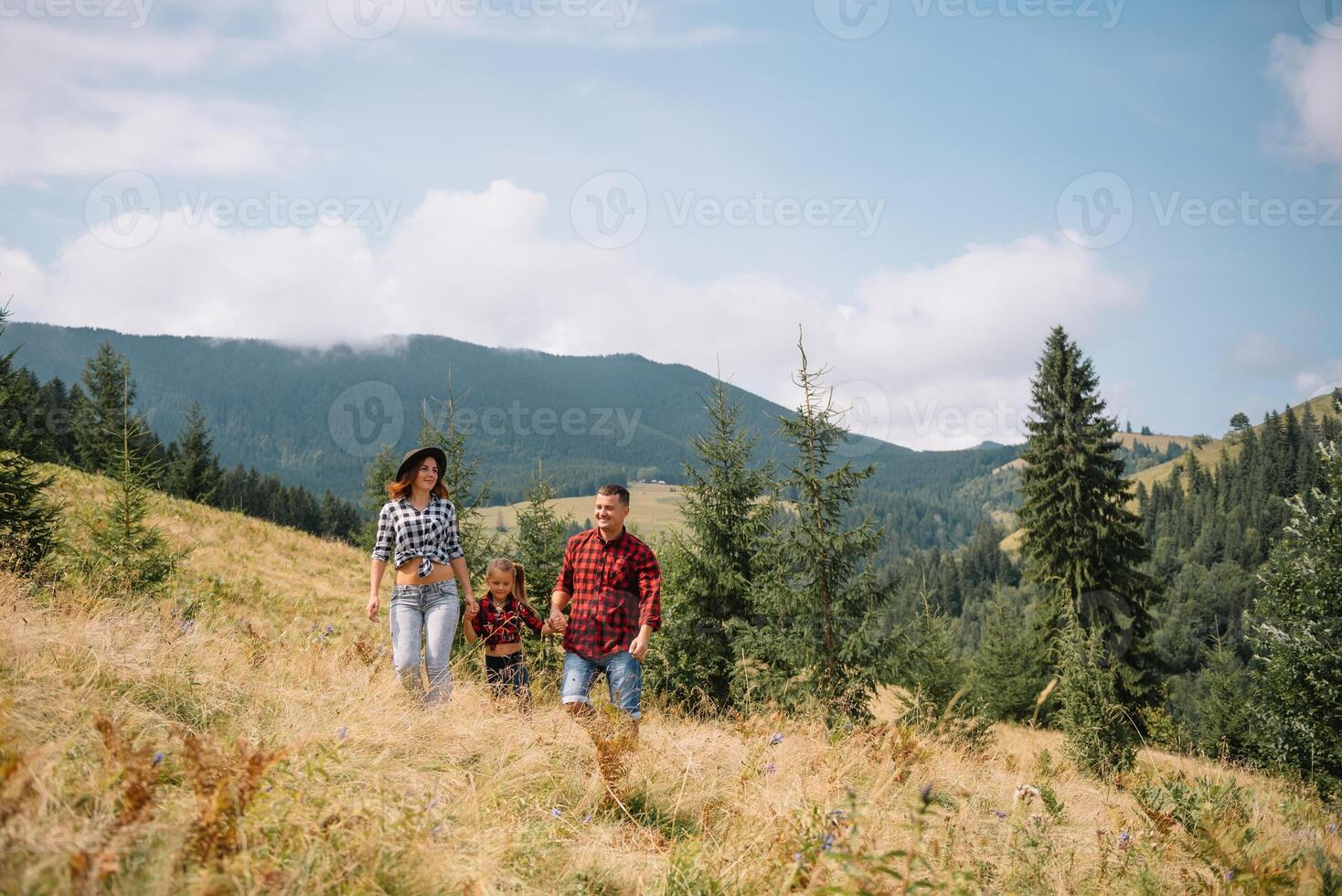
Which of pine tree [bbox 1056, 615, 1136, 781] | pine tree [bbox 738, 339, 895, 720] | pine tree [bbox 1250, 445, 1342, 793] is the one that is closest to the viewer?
pine tree [bbox 738, 339, 895, 720]

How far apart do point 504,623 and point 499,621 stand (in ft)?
0.17

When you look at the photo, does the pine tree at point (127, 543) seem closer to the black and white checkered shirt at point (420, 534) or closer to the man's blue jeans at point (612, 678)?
the black and white checkered shirt at point (420, 534)

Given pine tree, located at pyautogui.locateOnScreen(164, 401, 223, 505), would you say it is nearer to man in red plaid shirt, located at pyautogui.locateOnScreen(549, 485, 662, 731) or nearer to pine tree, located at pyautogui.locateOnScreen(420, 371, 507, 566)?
pine tree, located at pyautogui.locateOnScreen(420, 371, 507, 566)

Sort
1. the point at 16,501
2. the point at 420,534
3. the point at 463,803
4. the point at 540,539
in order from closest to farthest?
the point at 463,803 → the point at 420,534 → the point at 16,501 → the point at 540,539

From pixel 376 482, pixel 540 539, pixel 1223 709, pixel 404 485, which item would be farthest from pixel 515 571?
pixel 1223 709

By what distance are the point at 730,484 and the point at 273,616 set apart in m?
8.87

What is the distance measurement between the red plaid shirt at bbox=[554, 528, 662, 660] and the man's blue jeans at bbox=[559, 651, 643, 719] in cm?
7

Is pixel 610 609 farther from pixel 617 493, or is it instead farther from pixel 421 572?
pixel 421 572

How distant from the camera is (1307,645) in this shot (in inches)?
569

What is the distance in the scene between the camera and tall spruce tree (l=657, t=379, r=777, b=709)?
1259cm

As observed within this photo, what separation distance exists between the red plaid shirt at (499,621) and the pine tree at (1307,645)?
629 inches

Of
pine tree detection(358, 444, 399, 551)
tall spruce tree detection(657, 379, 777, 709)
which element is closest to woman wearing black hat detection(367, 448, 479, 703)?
tall spruce tree detection(657, 379, 777, 709)

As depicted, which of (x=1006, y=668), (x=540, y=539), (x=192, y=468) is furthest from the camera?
(x=192, y=468)

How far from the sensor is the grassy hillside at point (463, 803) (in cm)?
227
